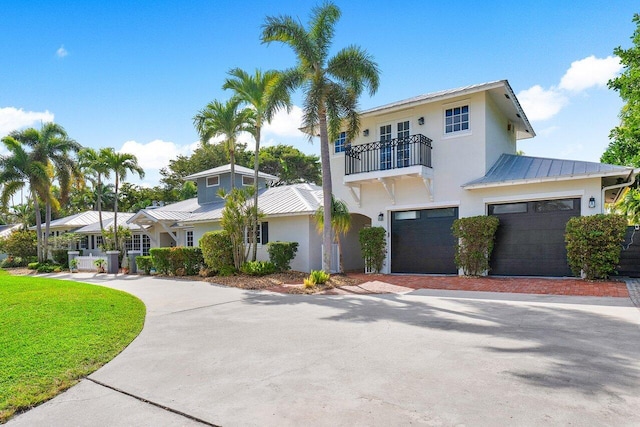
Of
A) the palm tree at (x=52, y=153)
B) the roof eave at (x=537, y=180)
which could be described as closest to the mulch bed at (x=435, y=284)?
the roof eave at (x=537, y=180)

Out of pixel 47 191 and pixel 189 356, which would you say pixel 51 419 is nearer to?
pixel 189 356

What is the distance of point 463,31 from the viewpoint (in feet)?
43.7

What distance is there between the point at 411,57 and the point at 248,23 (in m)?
5.93

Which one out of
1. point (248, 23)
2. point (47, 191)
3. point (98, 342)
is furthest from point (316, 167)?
point (98, 342)

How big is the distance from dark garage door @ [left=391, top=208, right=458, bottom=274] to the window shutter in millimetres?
6350

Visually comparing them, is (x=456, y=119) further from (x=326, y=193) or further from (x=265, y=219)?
(x=265, y=219)

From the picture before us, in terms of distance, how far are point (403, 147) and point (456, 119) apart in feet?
7.44

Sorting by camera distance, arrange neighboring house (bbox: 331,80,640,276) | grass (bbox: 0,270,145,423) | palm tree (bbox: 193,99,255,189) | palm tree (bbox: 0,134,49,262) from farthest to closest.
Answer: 1. palm tree (bbox: 0,134,49,262)
2. palm tree (bbox: 193,99,255,189)
3. neighboring house (bbox: 331,80,640,276)
4. grass (bbox: 0,270,145,423)

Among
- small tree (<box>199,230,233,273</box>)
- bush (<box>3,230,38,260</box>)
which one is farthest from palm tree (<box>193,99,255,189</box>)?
bush (<box>3,230,38,260</box>)

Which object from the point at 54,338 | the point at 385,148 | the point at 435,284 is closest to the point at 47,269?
the point at 54,338

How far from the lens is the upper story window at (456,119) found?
14.6 metres

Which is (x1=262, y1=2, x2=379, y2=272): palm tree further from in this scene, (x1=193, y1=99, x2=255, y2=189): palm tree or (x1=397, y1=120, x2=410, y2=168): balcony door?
(x1=193, y1=99, x2=255, y2=189): palm tree

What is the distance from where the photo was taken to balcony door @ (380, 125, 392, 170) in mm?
15961

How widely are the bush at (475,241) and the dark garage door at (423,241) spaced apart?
0.98 metres
